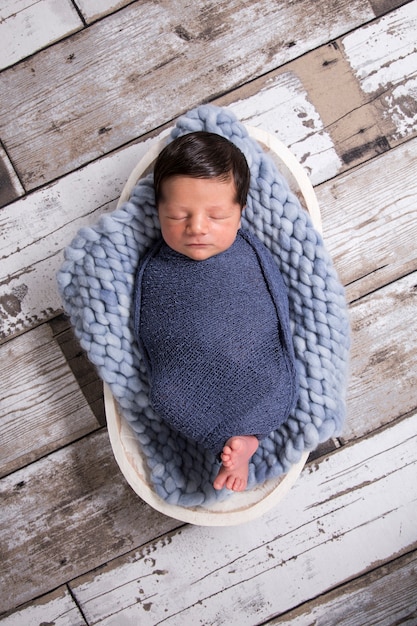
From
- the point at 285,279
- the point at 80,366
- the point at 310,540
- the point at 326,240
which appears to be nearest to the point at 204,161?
the point at 285,279

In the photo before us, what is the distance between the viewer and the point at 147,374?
33.4 inches

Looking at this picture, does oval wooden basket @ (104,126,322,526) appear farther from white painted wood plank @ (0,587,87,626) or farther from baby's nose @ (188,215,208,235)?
white painted wood plank @ (0,587,87,626)

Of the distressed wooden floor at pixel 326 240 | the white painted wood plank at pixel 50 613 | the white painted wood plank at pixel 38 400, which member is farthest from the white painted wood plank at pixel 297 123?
the white painted wood plank at pixel 50 613

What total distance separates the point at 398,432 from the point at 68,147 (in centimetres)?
73

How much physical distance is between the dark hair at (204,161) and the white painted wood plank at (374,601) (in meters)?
0.67

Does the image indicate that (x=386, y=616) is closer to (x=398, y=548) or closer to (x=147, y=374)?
(x=398, y=548)

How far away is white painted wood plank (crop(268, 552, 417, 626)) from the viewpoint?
1.00 metres

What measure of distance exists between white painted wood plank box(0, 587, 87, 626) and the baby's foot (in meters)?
0.44

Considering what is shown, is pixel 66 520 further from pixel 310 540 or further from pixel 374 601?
pixel 374 601

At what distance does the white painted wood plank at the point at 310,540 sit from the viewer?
99 cm

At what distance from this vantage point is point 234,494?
875 mm

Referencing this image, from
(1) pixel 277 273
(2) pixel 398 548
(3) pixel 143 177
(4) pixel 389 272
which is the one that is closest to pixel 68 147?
(3) pixel 143 177

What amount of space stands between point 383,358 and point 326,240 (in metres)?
0.22

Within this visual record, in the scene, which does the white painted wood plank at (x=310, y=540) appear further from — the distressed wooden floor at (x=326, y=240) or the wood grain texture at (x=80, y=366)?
the wood grain texture at (x=80, y=366)
